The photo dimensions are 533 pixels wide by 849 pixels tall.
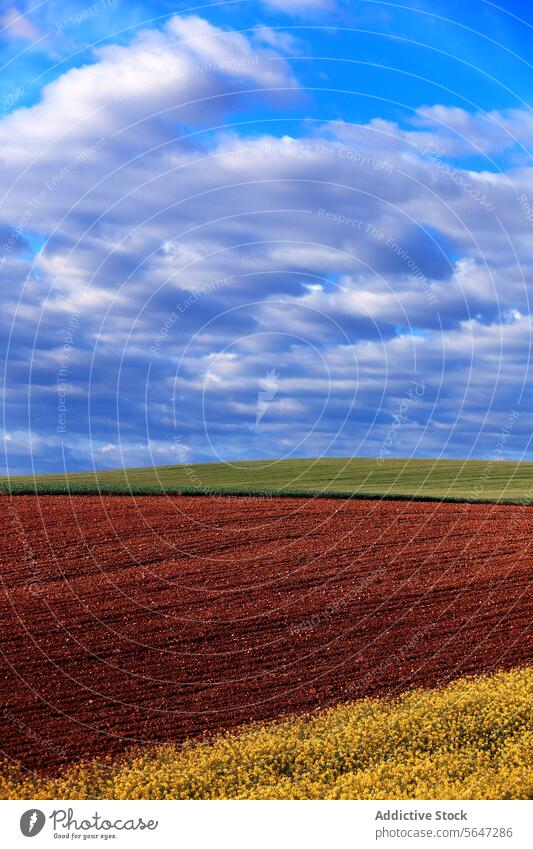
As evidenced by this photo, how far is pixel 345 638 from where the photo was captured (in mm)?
20156

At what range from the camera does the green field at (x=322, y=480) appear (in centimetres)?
3903

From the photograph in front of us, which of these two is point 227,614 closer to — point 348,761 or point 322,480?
point 348,761

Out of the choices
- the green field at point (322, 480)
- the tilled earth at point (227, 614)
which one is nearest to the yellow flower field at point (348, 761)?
the tilled earth at point (227, 614)

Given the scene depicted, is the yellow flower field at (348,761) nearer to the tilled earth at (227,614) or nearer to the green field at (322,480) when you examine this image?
the tilled earth at (227,614)

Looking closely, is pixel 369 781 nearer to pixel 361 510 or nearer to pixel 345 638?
pixel 345 638

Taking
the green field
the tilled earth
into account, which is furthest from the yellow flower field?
the green field

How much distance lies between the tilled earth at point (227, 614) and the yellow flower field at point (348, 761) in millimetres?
804

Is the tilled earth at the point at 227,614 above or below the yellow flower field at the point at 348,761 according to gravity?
above

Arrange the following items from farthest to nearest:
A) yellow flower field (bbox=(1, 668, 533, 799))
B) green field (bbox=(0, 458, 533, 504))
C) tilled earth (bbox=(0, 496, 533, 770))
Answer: green field (bbox=(0, 458, 533, 504)) → tilled earth (bbox=(0, 496, 533, 770)) → yellow flower field (bbox=(1, 668, 533, 799))

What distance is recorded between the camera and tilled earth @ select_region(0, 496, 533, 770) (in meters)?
16.7

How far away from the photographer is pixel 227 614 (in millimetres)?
21188

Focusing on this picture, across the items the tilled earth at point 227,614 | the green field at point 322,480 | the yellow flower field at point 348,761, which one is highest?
the green field at point 322,480

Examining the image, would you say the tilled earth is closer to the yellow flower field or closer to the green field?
the yellow flower field

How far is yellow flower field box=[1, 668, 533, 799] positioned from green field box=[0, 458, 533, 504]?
2148 cm
